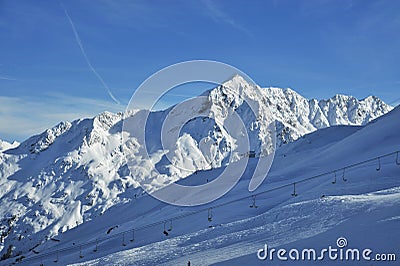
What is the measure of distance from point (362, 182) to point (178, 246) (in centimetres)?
1272

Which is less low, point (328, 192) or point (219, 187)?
point (219, 187)

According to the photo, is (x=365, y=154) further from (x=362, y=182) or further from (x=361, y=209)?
(x=361, y=209)

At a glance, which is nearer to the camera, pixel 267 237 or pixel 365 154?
pixel 267 237

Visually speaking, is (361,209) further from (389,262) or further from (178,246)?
(178,246)

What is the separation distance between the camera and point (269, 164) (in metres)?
57.9

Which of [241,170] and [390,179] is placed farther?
[241,170]

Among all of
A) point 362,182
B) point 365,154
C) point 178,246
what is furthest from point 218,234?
point 365,154

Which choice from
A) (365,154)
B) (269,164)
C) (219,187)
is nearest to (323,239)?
(365,154)

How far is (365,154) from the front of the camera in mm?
37156

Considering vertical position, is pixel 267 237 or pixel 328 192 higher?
pixel 328 192

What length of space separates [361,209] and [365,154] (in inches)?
946

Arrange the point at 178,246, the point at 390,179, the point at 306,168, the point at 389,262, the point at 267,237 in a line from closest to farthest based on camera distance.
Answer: the point at 389,262 → the point at 267,237 → the point at 178,246 → the point at 390,179 → the point at 306,168

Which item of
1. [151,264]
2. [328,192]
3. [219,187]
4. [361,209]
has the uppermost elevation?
[219,187]

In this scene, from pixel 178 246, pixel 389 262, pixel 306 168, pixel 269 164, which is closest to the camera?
pixel 389 262
